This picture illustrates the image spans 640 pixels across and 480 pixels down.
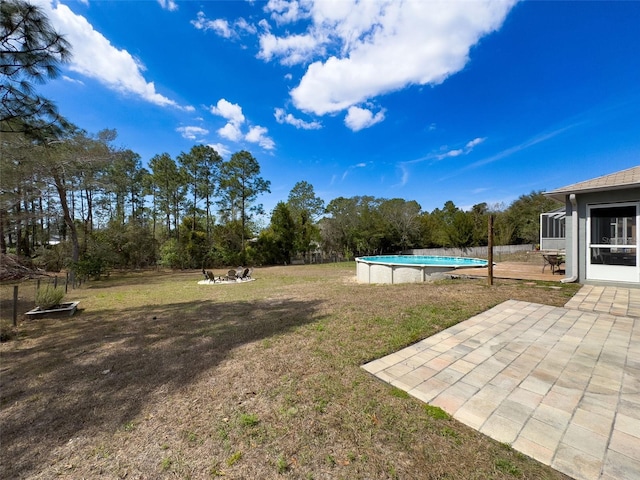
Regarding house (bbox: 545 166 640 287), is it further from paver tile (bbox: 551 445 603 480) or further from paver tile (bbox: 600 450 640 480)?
paver tile (bbox: 551 445 603 480)

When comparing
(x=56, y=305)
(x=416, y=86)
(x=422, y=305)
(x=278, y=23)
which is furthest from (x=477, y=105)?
(x=56, y=305)

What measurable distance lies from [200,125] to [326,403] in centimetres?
1573

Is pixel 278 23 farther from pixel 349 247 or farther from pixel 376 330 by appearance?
pixel 349 247

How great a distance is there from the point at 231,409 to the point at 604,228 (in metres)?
9.74

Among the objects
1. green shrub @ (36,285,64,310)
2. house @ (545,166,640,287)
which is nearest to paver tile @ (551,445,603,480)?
house @ (545,166,640,287)

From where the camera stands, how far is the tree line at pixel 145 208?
14.3 feet

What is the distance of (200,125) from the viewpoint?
14094 mm

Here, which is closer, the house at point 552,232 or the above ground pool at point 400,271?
the above ground pool at point 400,271

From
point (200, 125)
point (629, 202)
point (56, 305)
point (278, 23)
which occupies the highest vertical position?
point (278, 23)

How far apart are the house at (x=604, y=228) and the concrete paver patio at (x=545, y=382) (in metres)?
2.98

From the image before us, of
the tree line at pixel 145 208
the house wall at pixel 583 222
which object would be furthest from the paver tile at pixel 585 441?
the tree line at pixel 145 208

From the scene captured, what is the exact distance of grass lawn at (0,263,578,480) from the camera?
1.65 m

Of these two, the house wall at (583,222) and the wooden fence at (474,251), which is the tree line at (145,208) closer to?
the wooden fence at (474,251)

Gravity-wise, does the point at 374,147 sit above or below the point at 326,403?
above
